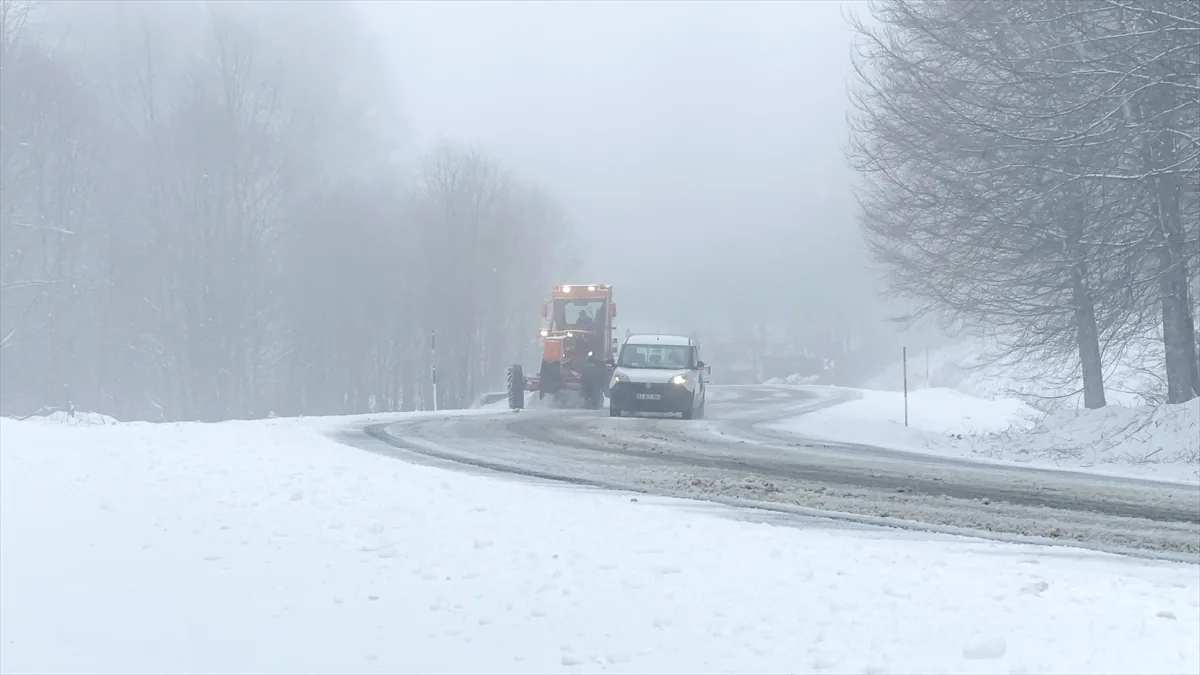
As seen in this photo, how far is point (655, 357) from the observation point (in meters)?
25.4

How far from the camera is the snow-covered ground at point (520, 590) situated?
222 inches

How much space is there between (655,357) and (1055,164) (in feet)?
36.0

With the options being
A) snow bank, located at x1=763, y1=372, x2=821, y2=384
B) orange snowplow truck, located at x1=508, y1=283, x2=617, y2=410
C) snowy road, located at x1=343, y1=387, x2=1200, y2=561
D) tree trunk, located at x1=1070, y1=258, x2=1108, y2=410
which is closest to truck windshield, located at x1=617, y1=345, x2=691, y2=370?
orange snowplow truck, located at x1=508, y1=283, x2=617, y2=410

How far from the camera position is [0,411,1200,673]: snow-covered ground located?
18.5 ft

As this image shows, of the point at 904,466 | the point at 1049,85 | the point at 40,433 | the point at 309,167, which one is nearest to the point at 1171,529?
the point at 904,466

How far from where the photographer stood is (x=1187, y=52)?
14.3m

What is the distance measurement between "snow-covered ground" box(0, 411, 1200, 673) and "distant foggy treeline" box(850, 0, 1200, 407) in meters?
9.47

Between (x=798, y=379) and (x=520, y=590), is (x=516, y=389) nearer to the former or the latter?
(x=520, y=590)

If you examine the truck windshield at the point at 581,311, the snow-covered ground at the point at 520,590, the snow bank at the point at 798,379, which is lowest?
the snow-covered ground at the point at 520,590

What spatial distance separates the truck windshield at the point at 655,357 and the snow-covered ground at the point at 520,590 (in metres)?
16.0

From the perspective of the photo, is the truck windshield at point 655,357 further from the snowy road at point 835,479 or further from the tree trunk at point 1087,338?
the tree trunk at point 1087,338

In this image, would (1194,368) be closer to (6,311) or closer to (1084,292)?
(1084,292)

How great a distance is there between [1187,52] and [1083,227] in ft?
10.8

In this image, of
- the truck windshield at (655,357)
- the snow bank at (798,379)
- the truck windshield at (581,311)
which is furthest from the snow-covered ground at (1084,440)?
the snow bank at (798,379)
